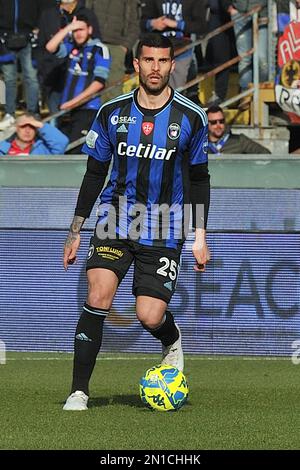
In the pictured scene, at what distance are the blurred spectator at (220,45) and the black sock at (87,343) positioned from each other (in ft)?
27.9

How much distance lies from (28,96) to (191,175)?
8.02m

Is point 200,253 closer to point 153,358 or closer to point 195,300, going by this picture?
point 153,358

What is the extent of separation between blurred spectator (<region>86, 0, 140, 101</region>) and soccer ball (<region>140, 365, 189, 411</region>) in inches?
321

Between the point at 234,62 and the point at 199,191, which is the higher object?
the point at 234,62

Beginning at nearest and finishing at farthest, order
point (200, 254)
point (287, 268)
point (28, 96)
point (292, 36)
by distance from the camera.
→ 1. point (200, 254)
2. point (287, 268)
3. point (292, 36)
4. point (28, 96)

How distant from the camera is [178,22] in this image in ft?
50.7

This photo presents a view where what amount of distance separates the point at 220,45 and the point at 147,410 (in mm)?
9014

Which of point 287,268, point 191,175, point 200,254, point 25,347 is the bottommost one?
point 25,347

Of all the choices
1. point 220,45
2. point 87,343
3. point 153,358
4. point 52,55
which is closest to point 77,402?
point 87,343

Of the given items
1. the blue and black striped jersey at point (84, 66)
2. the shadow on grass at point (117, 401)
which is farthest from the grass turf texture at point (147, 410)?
the blue and black striped jersey at point (84, 66)

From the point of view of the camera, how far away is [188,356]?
12.2 m
